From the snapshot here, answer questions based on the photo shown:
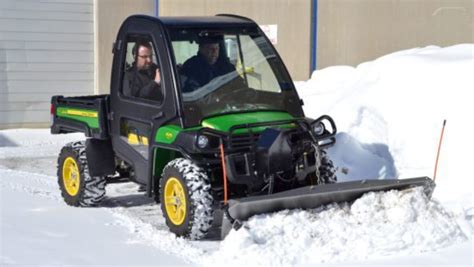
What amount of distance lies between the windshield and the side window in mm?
283

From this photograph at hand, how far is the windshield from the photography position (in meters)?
8.00

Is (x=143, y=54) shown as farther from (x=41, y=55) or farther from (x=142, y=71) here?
(x=41, y=55)

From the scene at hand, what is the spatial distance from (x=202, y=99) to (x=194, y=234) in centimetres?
122

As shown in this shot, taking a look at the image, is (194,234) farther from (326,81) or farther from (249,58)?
(326,81)

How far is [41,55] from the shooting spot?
15297mm

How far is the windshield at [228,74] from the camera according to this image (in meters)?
8.00

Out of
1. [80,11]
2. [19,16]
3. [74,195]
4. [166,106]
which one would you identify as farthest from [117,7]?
[166,106]

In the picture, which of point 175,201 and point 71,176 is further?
point 71,176

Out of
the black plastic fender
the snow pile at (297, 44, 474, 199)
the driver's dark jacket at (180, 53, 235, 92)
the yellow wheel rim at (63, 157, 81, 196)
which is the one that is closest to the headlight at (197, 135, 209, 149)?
the driver's dark jacket at (180, 53, 235, 92)

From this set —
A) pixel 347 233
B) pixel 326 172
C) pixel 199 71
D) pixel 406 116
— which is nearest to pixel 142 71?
pixel 199 71

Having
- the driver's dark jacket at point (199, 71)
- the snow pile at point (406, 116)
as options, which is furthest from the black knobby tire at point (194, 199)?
the snow pile at point (406, 116)

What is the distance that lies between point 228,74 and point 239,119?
23.2 inches

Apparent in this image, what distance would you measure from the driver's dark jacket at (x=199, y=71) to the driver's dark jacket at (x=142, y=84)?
0.27 metres

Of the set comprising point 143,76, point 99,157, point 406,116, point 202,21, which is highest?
point 202,21
